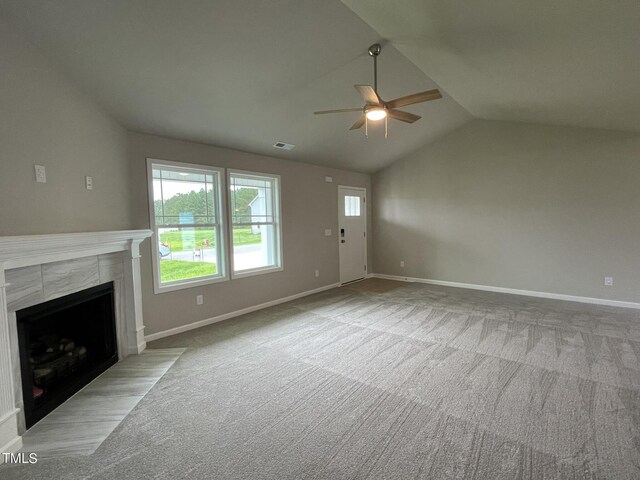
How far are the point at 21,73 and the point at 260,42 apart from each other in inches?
65.6

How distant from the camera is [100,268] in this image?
2.74m

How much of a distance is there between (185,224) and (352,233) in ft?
11.6

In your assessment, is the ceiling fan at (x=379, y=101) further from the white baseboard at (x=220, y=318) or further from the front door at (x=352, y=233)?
the front door at (x=352, y=233)

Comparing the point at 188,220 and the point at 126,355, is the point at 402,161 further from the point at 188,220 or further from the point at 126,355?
the point at 126,355

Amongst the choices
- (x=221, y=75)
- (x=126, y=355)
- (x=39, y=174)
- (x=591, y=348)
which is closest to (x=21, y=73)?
(x=39, y=174)

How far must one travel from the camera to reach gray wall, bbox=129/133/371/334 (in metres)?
3.38

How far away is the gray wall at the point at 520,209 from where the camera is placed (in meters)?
4.22

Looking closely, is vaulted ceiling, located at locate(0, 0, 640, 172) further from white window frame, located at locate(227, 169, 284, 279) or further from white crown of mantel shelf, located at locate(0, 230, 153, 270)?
white crown of mantel shelf, located at locate(0, 230, 153, 270)

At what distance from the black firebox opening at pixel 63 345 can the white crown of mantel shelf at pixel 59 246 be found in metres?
0.35

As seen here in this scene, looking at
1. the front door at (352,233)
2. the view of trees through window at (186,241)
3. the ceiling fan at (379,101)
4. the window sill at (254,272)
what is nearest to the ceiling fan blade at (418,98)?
the ceiling fan at (379,101)

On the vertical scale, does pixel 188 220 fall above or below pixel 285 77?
below

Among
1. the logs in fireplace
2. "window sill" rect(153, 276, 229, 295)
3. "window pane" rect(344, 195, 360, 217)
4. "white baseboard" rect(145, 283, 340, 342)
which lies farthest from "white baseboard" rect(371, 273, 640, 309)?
the logs in fireplace

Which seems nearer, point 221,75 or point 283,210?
point 221,75

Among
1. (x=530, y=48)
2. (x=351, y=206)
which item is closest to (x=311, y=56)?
(x=530, y=48)
